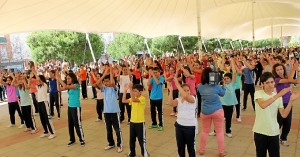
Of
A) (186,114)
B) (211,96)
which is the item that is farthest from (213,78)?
(186,114)

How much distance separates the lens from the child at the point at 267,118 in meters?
3.10

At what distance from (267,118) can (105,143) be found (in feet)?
12.6

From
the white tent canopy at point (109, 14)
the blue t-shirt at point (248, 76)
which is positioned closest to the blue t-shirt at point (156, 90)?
the blue t-shirt at point (248, 76)

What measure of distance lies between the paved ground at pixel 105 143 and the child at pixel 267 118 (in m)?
1.61

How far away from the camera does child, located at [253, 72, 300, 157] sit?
122 inches

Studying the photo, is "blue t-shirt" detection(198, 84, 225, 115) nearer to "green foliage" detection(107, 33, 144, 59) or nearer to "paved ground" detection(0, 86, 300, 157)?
"paved ground" detection(0, 86, 300, 157)

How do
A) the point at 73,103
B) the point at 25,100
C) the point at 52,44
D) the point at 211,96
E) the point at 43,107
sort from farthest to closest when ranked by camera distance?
1. the point at 52,44
2. the point at 25,100
3. the point at 43,107
4. the point at 73,103
5. the point at 211,96

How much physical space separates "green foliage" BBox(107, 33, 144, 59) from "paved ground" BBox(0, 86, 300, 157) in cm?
3354

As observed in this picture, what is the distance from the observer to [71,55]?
32750mm

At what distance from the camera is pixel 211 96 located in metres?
4.38

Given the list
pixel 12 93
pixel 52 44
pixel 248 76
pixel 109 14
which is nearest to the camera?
pixel 248 76

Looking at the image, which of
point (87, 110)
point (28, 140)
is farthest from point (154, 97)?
point (87, 110)

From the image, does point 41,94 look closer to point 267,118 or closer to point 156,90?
point 156,90

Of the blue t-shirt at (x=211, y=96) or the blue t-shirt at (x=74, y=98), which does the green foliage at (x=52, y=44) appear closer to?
the blue t-shirt at (x=74, y=98)
